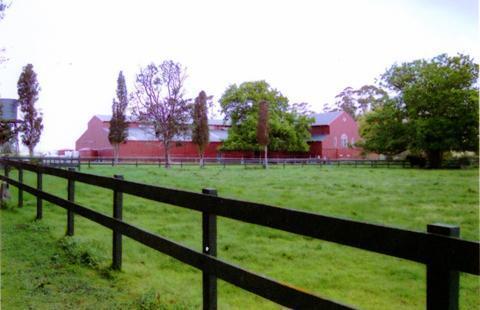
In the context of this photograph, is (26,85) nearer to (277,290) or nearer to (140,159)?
(140,159)

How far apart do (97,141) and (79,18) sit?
47137 millimetres

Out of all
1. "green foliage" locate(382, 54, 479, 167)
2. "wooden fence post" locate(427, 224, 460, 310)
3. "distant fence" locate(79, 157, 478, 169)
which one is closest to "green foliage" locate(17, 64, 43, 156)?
"distant fence" locate(79, 157, 478, 169)

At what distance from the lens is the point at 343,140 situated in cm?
6506

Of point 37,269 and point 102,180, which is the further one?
point 102,180

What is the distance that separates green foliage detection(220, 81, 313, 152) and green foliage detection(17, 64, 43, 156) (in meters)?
22.3

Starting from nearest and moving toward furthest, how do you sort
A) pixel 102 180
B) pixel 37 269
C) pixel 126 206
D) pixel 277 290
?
pixel 277 290 → pixel 37 269 → pixel 102 180 → pixel 126 206

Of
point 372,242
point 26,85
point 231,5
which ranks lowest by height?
point 372,242

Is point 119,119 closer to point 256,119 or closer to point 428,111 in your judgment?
point 256,119

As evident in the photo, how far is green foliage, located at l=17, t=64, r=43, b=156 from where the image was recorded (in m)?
53.5

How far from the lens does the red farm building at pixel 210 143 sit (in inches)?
2136

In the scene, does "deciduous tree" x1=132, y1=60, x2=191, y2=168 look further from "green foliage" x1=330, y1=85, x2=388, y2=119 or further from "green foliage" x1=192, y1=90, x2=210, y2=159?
"green foliage" x1=330, y1=85, x2=388, y2=119

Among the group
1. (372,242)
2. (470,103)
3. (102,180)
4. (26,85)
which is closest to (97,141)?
(26,85)

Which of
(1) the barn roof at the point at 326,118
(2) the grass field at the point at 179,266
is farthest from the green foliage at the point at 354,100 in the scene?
(2) the grass field at the point at 179,266

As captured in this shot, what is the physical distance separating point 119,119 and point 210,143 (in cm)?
1248
